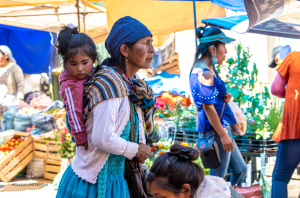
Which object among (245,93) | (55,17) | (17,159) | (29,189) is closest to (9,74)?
(55,17)

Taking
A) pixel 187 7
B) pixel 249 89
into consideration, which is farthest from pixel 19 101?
pixel 249 89

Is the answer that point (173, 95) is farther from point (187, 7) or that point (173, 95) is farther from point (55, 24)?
point (55, 24)

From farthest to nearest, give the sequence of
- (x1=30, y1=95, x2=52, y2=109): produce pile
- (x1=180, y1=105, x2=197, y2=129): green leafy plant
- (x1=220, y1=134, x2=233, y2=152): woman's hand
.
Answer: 1. (x1=30, y1=95, x2=52, y2=109): produce pile
2. (x1=180, y1=105, x2=197, y2=129): green leafy plant
3. (x1=220, y1=134, x2=233, y2=152): woman's hand

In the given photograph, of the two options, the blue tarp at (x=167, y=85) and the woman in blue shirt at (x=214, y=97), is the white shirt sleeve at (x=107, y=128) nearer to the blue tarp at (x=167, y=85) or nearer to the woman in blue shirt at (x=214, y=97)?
the woman in blue shirt at (x=214, y=97)

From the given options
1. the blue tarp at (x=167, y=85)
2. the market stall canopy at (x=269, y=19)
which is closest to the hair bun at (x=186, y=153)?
the market stall canopy at (x=269, y=19)

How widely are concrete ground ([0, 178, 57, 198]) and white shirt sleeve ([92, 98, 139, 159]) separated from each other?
11.3ft

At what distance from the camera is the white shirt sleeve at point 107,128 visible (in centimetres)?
141

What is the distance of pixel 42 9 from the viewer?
562 centimetres

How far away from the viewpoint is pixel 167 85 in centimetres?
766

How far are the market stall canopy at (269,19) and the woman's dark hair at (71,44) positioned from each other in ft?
3.96

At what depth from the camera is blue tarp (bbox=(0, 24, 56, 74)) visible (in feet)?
23.9

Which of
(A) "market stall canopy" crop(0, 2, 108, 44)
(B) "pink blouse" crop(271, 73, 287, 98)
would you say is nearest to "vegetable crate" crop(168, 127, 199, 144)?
(B) "pink blouse" crop(271, 73, 287, 98)

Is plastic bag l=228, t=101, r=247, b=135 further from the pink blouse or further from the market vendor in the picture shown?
the market vendor

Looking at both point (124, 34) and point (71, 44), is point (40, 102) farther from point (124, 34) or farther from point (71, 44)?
point (124, 34)
